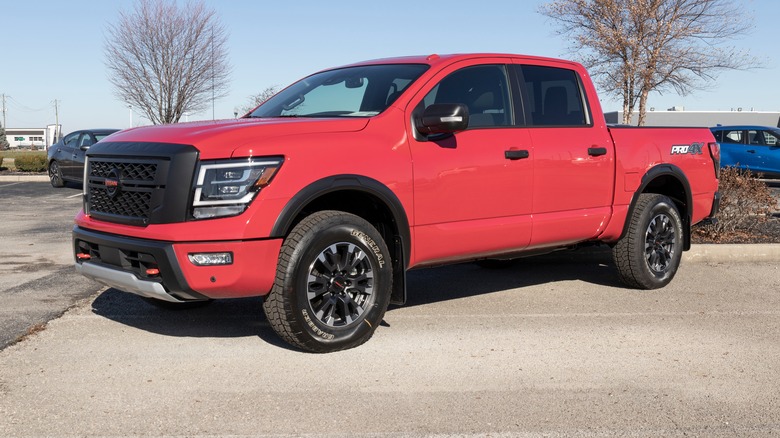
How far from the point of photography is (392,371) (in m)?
5.00

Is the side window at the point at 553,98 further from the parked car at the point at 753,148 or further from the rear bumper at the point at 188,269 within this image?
the parked car at the point at 753,148

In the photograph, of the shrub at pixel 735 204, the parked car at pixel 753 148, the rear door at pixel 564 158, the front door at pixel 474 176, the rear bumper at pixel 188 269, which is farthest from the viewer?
the parked car at pixel 753 148

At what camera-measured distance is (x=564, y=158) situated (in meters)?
6.64

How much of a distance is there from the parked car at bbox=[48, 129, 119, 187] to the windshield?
13770 mm

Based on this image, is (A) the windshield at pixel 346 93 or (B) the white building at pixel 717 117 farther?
(B) the white building at pixel 717 117

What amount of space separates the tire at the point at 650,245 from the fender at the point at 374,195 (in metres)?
2.57

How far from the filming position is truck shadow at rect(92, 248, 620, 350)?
20.0 feet

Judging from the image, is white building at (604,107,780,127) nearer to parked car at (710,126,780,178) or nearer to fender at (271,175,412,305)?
parked car at (710,126,780,178)

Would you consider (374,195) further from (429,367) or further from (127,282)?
(127,282)

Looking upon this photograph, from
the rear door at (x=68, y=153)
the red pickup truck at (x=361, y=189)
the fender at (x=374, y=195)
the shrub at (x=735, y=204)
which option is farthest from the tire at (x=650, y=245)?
the rear door at (x=68, y=153)

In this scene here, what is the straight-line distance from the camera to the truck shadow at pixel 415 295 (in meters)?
6.08

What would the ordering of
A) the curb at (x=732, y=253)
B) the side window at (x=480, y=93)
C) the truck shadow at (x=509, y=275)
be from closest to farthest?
the side window at (x=480, y=93), the truck shadow at (x=509, y=275), the curb at (x=732, y=253)

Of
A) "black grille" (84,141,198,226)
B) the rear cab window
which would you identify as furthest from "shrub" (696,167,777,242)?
"black grille" (84,141,198,226)

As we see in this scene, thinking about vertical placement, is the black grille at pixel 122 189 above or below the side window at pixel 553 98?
below
